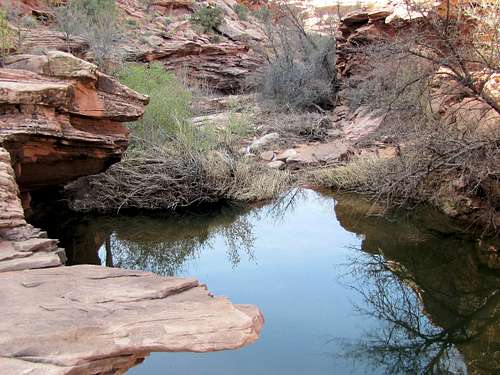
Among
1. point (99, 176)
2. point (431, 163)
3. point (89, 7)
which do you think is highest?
point (89, 7)

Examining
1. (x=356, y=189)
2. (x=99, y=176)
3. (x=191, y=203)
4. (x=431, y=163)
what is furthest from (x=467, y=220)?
(x=99, y=176)

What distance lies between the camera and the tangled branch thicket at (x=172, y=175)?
970 cm

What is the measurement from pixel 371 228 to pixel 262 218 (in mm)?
1855

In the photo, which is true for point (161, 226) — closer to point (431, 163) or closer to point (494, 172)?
point (431, 163)

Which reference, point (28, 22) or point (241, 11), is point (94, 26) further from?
point (241, 11)

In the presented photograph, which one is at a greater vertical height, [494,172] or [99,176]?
[494,172]

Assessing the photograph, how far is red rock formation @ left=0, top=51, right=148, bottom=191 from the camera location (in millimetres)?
6259

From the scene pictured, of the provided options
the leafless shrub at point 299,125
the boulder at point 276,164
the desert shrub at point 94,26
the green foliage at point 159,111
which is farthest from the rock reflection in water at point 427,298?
the desert shrub at point 94,26

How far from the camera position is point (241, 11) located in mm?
28562

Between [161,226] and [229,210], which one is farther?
[229,210]

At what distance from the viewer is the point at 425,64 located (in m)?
10.3

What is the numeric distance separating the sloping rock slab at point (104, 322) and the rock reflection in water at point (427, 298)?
2.18 meters

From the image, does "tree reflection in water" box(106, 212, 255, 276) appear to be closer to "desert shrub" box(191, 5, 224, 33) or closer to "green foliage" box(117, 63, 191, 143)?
"green foliage" box(117, 63, 191, 143)

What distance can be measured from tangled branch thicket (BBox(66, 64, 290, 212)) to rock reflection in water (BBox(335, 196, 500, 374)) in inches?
102
